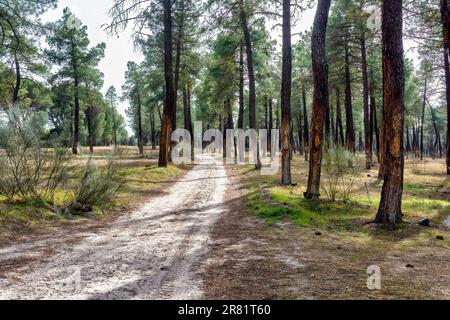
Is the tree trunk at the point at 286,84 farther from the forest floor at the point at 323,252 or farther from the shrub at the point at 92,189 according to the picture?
the shrub at the point at 92,189

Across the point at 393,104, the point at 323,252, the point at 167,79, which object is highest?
the point at 167,79

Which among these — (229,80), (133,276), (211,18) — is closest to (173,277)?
(133,276)

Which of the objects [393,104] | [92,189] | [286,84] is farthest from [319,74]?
[92,189]

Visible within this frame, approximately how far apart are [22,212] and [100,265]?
4349 millimetres

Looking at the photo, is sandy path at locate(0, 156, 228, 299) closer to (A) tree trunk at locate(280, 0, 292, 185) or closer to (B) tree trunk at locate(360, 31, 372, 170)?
(A) tree trunk at locate(280, 0, 292, 185)

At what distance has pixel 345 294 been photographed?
13.8ft

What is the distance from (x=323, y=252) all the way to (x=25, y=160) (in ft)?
24.5

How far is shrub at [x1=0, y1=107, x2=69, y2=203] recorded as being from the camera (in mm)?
9078

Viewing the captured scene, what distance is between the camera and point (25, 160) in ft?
30.7

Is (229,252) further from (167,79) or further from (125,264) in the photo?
(167,79)

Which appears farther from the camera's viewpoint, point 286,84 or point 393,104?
point 286,84

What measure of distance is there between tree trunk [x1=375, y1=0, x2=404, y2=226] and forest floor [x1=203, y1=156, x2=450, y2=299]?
669mm

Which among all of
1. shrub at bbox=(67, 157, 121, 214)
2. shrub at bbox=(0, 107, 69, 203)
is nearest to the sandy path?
shrub at bbox=(67, 157, 121, 214)
